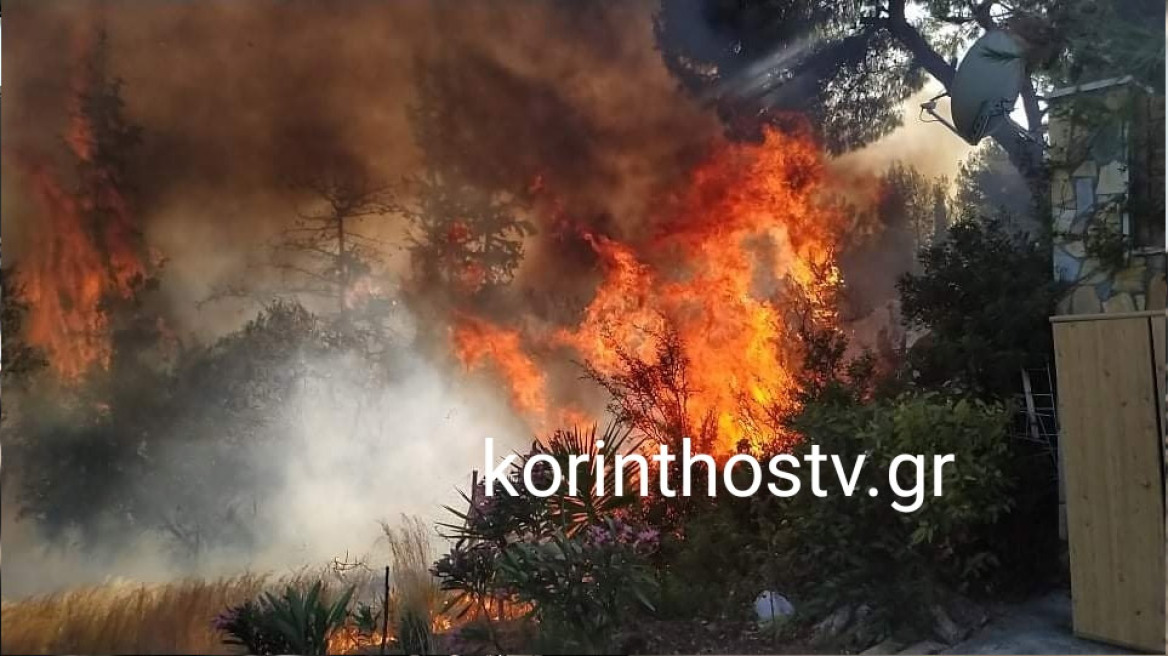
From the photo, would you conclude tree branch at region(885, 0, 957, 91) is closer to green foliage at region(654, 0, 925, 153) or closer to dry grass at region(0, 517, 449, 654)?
green foliage at region(654, 0, 925, 153)

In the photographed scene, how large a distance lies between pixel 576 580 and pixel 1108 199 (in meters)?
4.39

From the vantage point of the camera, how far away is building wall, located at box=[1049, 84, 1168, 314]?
608 centimetres

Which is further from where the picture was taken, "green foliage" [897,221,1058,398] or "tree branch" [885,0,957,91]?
"tree branch" [885,0,957,91]

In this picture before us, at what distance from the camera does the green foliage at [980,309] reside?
20.3 feet

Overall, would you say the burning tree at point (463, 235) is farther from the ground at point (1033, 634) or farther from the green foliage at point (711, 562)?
the ground at point (1033, 634)

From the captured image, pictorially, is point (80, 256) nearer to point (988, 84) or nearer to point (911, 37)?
point (911, 37)

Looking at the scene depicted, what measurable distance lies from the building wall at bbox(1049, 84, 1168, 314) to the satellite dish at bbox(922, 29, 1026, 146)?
320 millimetres

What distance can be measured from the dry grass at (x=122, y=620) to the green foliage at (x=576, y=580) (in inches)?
75.3

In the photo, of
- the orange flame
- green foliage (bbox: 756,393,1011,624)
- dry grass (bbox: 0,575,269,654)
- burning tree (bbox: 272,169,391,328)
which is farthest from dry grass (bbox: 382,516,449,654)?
green foliage (bbox: 756,393,1011,624)

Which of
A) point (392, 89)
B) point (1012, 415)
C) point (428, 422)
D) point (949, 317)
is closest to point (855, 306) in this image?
point (949, 317)

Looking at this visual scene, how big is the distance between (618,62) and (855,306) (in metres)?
2.44

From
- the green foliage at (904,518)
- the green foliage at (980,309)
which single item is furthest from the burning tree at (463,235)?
the green foliage at (980,309)

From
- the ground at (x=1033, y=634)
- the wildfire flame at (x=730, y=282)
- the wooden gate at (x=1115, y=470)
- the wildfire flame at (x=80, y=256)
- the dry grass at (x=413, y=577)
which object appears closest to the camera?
the wooden gate at (x=1115, y=470)

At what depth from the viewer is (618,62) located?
651cm
